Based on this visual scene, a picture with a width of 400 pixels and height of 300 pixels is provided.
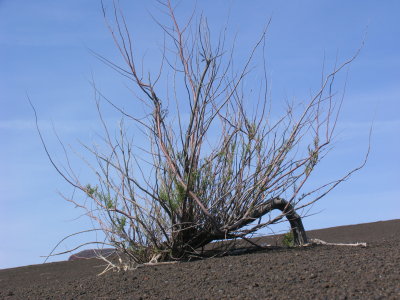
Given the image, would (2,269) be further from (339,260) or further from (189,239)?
(339,260)

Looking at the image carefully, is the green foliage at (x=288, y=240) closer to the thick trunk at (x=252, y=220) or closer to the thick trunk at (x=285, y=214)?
the thick trunk at (x=285, y=214)

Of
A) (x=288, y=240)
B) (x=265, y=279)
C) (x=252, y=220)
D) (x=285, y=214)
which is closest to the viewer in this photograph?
(x=265, y=279)

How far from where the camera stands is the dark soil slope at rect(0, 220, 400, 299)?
3795 millimetres

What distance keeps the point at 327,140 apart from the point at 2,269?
5.74m

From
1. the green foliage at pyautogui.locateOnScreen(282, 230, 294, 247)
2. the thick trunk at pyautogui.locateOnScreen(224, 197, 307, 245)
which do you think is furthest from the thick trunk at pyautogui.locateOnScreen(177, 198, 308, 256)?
the green foliage at pyautogui.locateOnScreen(282, 230, 294, 247)

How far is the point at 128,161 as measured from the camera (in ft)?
19.0

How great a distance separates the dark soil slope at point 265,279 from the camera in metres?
3.79

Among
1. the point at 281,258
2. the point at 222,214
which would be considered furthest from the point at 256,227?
the point at 281,258

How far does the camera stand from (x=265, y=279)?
4.21 metres

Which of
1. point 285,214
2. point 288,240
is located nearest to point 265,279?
point 285,214

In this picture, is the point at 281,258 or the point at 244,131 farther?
the point at 244,131

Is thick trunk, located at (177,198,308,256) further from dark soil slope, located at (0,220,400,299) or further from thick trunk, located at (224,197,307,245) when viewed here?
dark soil slope, located at (0,220,400,299)

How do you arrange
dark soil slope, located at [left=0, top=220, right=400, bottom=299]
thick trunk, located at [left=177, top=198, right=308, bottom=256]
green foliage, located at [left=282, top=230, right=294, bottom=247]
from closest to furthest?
dark soil slope, located at [left=0, top=220, right=400, bottom=299]
thick trunk, located at [left=177, top=198, right=308, bottom=256]
green foliage, located at [left=282, top=230, right=294, bottom=247]

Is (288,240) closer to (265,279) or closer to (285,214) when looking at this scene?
(285,214)
